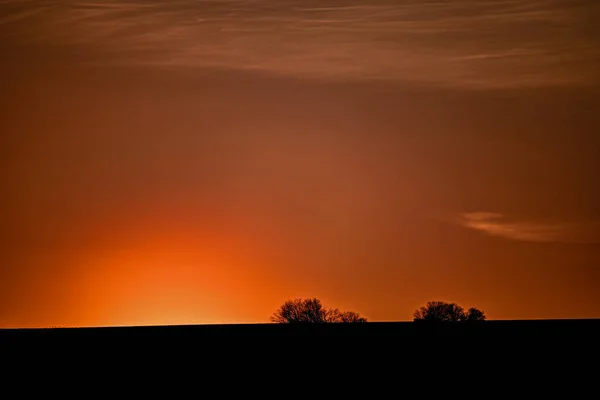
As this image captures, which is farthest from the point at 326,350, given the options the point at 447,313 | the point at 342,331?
the point at 447,313

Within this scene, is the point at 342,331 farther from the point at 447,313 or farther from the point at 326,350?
the point at 447,313

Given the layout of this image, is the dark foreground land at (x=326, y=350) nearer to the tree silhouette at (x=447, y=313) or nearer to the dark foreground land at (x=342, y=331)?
the dark foreground land at (x=342, y=331)

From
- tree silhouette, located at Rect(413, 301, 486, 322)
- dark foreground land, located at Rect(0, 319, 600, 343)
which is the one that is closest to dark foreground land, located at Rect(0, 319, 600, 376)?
dark foreground land, located at Rect(0, 319, 600, 343)

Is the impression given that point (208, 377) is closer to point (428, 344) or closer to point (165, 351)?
point (165, 351)

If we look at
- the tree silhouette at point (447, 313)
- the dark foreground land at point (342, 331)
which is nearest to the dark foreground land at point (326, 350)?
the dark foreground land at point (342, 331)

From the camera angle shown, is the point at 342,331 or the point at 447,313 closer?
the point at 342,331

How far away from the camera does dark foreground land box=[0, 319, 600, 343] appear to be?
34938mm

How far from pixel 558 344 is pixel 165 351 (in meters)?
11.1

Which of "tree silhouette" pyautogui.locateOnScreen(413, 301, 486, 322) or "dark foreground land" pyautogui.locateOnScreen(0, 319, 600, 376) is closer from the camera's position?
"dark foreground land" pyautogui.locateOnScreen(0, 319, 600, 376)

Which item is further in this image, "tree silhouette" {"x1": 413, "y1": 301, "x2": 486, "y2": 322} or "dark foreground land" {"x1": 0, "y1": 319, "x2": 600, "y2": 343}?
"tree silhouette" {"x1": 413, "y1": 301, "x2": 486, "y2": 322}

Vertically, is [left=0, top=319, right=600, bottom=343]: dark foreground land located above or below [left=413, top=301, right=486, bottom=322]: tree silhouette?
below

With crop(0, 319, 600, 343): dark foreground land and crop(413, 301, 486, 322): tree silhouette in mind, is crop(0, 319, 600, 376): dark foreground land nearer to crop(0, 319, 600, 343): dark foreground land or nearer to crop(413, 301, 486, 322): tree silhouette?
crop(0, 319, 600, 343): dark foreground land

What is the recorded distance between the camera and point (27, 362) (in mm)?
33469

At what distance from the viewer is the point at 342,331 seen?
35156 mm
